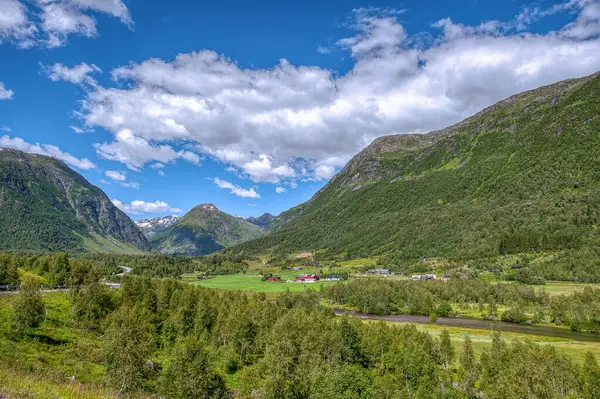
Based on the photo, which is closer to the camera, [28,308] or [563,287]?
[28,308]

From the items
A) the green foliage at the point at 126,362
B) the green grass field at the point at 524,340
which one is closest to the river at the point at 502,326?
the green grass field at the point at 524,340

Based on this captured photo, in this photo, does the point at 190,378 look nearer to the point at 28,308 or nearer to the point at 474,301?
the point at 28,308

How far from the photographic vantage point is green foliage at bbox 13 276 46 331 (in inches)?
2549

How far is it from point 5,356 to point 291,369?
50.0 meters

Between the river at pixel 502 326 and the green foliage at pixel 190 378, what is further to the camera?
the river at pixel 502 326

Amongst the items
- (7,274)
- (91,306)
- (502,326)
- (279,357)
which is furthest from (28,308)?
(502,326)

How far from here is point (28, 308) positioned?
66062 millimetres

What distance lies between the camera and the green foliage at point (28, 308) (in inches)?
2549

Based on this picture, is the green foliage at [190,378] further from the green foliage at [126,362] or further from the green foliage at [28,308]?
the green foliage at [28,308]

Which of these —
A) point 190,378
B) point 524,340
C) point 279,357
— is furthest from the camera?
point 524,340

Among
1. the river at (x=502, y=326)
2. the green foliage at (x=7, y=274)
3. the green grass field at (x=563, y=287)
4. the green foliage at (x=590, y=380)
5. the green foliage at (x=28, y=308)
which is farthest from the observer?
the green grass field at (x=563, y=287)

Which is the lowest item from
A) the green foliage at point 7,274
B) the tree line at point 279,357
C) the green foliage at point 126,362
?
the tree line at point 279,357

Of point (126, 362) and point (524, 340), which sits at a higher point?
point (126, 362)

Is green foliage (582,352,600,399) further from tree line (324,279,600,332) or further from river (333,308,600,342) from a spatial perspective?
tree line (324,279,600,332)
